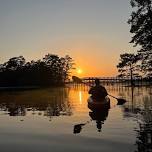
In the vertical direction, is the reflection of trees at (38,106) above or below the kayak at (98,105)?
below

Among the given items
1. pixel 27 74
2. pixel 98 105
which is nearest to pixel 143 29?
pixel 98 105

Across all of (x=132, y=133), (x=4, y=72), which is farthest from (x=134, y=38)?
(x=4, y=72)

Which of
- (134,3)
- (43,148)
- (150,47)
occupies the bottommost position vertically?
(43,148)

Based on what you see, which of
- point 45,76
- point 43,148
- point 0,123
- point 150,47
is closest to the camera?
point 43,148

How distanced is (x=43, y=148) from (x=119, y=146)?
136 inches

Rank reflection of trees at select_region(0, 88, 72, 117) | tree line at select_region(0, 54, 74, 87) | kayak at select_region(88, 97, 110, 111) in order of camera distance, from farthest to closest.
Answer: tree line at select_region(0, 54, 74, 87) < reflection of trees at select_region(0, 88, 72, 117) < kayak at select_region(88, 97, 110, 111)

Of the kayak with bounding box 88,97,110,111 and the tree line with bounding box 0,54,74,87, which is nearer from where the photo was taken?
the kayak with bounding box 88,97,110,111

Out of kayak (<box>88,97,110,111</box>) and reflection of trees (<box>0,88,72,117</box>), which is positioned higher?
kayak (<box>88,97,110,111</box>)

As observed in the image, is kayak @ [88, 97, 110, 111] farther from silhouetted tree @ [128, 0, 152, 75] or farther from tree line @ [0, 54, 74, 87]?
tree line @ [0, 54, 74, 87]

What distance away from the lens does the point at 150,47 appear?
45812 millimetres

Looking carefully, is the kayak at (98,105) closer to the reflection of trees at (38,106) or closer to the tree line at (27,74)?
the reflection of trees at (38,106)

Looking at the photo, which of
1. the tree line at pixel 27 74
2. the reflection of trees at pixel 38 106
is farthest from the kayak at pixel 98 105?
the tree line at pixel 27 74

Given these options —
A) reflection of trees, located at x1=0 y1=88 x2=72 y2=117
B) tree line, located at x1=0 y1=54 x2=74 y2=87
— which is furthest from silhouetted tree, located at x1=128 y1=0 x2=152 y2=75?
tree line, located at x1=0 y1=54 x2=74 y2=87

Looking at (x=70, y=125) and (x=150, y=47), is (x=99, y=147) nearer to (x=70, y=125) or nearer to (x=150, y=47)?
(x=70, y=125)
